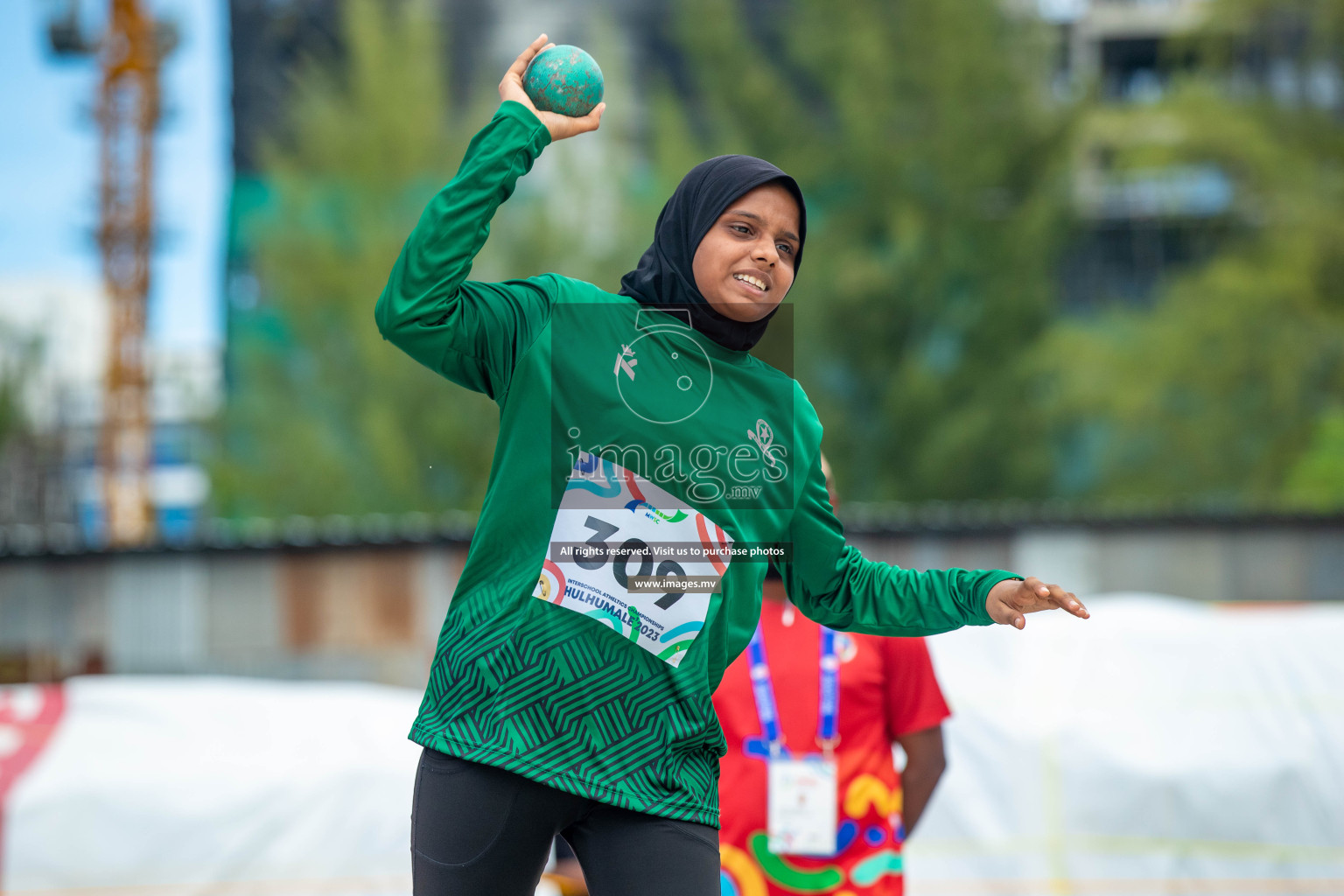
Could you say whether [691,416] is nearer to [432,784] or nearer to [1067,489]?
[432,784]

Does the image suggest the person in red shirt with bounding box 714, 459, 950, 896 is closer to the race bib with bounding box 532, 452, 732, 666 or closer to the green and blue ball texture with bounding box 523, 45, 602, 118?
the race bib with bounding box 532, 452, 732, 666

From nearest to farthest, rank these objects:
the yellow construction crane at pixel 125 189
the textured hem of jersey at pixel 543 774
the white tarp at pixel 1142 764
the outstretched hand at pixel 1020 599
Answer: the textured hem of jersey at pixel 543 774 → the outstretched hand at pixel 1020 599 → the white tarp at pixel 1142 764 → the yellow construction crane at pixel 125 189

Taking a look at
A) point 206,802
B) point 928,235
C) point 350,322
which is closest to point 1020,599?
point 206,802

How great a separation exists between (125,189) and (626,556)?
2990 cm

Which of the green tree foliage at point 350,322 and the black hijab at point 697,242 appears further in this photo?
the green tree foliage at point 350,322

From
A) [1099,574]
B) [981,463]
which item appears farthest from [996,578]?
[981,463]

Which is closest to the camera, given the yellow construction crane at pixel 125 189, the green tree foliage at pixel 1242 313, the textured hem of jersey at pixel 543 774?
the textured hem of jersey at pixel 543 774

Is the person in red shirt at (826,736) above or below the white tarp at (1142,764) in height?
above

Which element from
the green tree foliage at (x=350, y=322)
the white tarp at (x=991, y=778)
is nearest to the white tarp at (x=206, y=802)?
the white tarp at (x=991, y=778)

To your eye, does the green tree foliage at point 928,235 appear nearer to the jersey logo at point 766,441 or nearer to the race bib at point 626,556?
the jersey logo at point 766,441

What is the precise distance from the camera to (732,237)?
1.69 m

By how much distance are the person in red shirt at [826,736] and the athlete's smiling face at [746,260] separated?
1.41m

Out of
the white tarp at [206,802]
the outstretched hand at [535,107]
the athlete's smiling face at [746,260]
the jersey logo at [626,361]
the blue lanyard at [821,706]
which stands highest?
the outstretched hand at [535,107]

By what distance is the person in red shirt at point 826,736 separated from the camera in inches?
115
